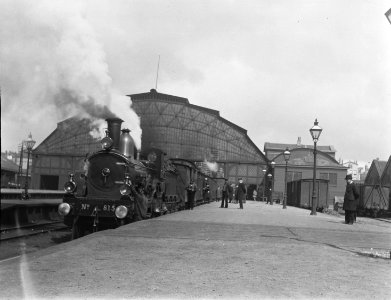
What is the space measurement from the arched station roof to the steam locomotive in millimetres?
26397

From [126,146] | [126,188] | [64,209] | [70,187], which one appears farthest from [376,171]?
[64,209]

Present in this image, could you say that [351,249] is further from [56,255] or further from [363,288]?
[56,255]

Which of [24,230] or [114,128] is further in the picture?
[24,230]

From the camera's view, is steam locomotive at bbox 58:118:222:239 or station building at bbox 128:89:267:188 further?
station building at bbox 128:89:267:188

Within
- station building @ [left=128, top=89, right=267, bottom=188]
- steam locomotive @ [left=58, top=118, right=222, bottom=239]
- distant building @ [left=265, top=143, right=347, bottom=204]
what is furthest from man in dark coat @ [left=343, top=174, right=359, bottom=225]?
distant building @ [left=265, top=143, right=347, bottom=204]

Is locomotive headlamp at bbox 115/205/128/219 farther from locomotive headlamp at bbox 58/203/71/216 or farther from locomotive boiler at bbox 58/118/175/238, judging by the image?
locomotive headlamp at bbox 58/203/71/216

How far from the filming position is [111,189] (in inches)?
484

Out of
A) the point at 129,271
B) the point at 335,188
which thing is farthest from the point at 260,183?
the point at 129,271

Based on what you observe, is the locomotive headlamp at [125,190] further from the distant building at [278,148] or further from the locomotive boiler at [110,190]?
the distant building at [278,148]

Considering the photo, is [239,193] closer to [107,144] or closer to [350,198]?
[350,198]

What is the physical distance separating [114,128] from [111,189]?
1850 millimetres

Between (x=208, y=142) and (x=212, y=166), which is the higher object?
(x=208, y=142)

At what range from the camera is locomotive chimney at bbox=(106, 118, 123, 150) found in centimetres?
1296

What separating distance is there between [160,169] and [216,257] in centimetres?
891
